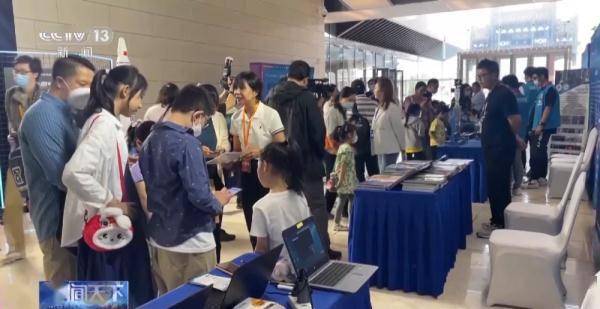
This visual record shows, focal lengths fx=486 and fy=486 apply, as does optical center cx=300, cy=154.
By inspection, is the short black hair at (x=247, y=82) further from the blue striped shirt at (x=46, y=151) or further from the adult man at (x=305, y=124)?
the blue striped shirt at (x=46, y=151)

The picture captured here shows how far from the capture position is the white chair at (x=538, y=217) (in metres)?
3.38

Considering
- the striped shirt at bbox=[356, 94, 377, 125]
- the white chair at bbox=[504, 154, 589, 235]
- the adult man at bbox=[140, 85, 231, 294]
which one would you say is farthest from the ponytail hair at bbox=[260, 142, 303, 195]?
the striped shirt at bbox=[356, 94, 377, 125]

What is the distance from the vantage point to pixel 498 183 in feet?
13.3

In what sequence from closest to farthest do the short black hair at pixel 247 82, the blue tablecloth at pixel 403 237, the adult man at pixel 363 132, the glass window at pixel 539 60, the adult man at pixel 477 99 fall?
the blue tablecloth at pixel 403 237
the short black hair at pixel 247 82
the adult man at pixel 363 132
the adult man at pixel 477 99
the glass window at pixel 539 60

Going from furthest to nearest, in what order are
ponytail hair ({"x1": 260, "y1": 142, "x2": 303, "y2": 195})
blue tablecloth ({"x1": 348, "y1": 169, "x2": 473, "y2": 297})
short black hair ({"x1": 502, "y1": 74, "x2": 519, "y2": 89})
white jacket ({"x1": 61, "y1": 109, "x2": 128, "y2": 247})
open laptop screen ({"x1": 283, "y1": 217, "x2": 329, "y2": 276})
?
1. short black hair ({"x1": 502, "y1": 74, "x2": 519, "y2": 89})
2. blue tablecloth ({"x1": 348, "y1": 169, "x2": 473, "y2": 297})
3. ponytail hair ({"x1": 260, "y1": 142, "x2": 303, "y2": 195})
4. white jacket ({"x1": 61, "y1": 109, "x2": 128, "y2": 247})
5. open laptop screen ({"x1": 283, "y1": 217, "x2": 329, "y2": 276})

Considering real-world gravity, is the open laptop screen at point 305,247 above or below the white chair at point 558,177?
above

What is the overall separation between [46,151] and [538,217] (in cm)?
310

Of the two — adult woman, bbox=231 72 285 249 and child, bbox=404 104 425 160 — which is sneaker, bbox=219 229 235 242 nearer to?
adult woman, bbox=231 72 285 249

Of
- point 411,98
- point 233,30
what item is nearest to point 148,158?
point 411,98

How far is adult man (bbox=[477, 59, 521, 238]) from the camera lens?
3893 millimetres

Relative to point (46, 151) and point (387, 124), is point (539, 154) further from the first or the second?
point (46, 151)

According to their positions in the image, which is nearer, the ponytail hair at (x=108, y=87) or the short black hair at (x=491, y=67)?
the ponytail hair at (x=108, y=87)

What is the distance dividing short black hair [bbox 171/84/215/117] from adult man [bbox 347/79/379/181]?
2.88 m

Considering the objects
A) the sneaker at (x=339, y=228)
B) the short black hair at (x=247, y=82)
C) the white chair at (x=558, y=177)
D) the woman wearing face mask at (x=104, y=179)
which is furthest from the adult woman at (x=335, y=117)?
the woman wearing face mask at (x=104, y=179)
